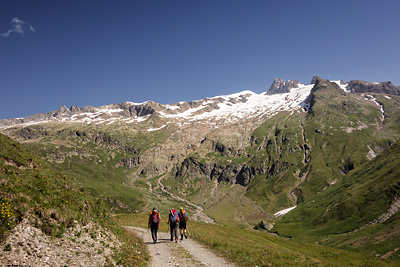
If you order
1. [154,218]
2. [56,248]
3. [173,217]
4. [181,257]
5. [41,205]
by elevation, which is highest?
[41,205]

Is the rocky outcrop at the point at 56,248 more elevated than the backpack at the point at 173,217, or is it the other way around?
the rocky outcrop at the point at 56,248

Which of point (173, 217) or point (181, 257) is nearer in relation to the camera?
point (181, 257)

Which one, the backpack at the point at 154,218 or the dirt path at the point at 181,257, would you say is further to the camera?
the backpack at the point at 154,218

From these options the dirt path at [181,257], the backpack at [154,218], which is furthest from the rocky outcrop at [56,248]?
the backpack at [154,218]

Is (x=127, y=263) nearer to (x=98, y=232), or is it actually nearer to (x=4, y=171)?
(x=98, y=232)

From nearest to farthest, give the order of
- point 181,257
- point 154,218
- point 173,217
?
point 181,257, point 154,218, point 173,217

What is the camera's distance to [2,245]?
1370cm

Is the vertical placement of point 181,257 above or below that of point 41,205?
below

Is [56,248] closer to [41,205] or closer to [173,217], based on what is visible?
[41,205]

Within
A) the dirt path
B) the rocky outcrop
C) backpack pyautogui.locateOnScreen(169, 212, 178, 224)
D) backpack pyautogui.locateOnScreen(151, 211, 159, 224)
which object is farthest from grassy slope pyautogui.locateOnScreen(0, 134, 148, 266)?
backpack pyautogui.locateOnScreen(169, 212, 178, 224)

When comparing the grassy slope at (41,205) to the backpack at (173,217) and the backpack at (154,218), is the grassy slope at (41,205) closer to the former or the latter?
the backpack at (154,218)

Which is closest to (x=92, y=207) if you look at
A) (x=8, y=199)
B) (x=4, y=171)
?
(x=4, y=171)

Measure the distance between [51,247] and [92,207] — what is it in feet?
35.6

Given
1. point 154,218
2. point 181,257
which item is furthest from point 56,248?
point 154,218
